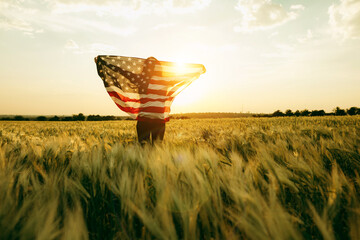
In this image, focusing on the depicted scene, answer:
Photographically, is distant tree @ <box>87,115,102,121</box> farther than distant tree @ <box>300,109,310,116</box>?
Yes

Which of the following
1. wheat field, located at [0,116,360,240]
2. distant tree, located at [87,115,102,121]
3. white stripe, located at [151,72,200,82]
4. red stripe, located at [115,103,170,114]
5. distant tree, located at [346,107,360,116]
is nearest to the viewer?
wheat field, located at [0,116,360,240]

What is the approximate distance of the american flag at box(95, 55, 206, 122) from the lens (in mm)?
3600

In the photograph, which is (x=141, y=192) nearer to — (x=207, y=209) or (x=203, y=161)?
(x=207, y=209)

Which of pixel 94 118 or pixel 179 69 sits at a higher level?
pixel 179 69

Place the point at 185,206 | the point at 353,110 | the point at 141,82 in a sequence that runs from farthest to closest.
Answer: the point at 353,110, the point at 141,82, the point at 185,206

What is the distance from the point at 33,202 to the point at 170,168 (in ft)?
2.35

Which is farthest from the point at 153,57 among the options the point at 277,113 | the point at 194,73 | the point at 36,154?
the point at 277,113

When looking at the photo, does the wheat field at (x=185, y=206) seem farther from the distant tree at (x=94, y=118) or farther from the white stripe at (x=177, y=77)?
the distant tree at (x=94, y=118)

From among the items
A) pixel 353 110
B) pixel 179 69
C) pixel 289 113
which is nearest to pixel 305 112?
pixel 289 113

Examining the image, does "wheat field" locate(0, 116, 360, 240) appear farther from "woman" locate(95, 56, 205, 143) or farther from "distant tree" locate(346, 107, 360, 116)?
"distant tree" locate(346, 107, 360, 116)

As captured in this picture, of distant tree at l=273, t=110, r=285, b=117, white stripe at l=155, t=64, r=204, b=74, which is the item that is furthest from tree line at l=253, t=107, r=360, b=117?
white stripe at l=155, t=64, r=204, b=74

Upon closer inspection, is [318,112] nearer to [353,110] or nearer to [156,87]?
[353,110]

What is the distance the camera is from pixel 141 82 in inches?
144

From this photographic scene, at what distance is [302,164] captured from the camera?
4.17ft
